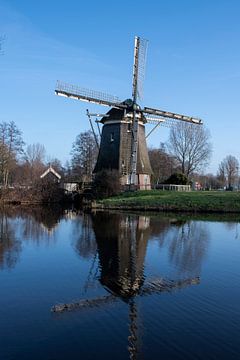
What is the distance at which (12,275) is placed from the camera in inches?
425

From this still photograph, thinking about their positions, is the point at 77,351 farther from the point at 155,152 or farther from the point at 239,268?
the point at 155,152

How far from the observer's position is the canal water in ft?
20.5

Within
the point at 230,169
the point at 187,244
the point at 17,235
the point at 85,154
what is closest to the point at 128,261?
the point at 187,244

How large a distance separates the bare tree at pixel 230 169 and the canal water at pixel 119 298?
7173cm

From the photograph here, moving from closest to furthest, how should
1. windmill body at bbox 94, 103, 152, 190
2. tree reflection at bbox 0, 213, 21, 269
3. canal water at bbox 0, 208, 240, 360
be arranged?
1. canal water at bbox 0, 208, 240, 360
2. tree reflection at bbox 0, 213, 21, 269
3. windmill body at bbox 94, 103, 152, 190

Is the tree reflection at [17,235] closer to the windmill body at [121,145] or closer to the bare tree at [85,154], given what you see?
the windmill body at [121,145]

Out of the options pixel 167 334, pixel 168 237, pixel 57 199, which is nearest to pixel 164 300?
pixel 167 334

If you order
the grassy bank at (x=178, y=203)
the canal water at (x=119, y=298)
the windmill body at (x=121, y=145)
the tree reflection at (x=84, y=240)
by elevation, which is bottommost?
the canal water at (x=119, y=298)

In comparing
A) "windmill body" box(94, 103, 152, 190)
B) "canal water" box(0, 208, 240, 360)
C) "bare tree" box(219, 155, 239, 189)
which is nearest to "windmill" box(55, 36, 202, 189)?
"windmill body" box(94, 103, 152, 190)

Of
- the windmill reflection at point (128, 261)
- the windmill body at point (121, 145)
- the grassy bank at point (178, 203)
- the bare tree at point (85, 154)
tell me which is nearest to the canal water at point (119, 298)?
the windmill reflection at point (128, 261)

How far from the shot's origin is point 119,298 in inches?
342

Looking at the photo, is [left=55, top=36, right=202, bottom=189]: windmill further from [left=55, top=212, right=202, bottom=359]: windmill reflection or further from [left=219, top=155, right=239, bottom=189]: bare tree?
[left=219, top=155, right=239, bottom=189]: bare tree

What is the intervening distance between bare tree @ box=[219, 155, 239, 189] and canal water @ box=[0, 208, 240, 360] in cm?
7173

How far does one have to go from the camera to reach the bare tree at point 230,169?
86588 millimetres
